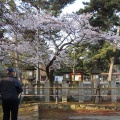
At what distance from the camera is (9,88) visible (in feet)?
20.4

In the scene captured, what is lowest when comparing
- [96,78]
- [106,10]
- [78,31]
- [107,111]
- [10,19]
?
[107,111]

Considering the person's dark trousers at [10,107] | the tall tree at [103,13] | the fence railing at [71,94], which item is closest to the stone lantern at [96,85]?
the fence railing at [71,94]

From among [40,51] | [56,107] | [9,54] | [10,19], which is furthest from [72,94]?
[10,19]

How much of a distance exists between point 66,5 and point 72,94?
740cm

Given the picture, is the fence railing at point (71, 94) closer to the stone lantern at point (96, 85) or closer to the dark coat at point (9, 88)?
the stone lantern at point (96, 85)

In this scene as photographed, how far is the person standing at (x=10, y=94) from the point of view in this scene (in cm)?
615

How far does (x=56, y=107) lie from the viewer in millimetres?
16469

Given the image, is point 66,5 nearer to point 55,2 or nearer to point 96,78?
point 55,2

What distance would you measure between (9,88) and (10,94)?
139 millimetres

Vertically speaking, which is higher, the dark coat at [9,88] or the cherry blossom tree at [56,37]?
the cherry blossom tree at [56,37]

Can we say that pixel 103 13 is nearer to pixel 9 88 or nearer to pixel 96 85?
pixel 96 85

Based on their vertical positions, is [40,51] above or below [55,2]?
below

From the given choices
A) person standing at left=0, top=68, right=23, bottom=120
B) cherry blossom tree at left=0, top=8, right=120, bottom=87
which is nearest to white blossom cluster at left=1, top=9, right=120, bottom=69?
cherry blossom tree at left=0, top=8, right=120, bottom=87

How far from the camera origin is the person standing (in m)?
6.15
